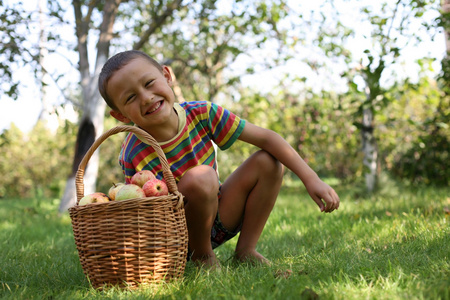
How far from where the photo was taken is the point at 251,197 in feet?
7.20

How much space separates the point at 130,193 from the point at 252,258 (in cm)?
77

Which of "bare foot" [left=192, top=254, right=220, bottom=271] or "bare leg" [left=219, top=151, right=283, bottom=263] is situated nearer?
"bare foot" [left=192, top=254, right=220, bottom=271]

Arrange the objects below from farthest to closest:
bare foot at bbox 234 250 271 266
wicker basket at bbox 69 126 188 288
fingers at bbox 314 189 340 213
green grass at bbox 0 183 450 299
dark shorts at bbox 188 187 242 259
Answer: dark shorts at bbox 188 187 242 259 < bare foot at bbox 234 250 271 266 < fingers at bbox 314 189 340 213 < wicker basket at bbox 69 126 188 288 < green grass at bbox 0 183 450 299

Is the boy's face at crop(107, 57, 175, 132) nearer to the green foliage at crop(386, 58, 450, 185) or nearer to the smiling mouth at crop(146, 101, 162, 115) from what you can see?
the smiling mouth at crop(146, 101, 162, 115)

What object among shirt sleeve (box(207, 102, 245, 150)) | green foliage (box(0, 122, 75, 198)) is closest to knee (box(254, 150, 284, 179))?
shirt sleeve (box(207, 102, 245, 150))

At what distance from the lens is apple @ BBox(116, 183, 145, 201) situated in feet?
5.77

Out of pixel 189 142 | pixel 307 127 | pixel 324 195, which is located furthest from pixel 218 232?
pixel 307 127

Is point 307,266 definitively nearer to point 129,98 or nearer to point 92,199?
point 92,199

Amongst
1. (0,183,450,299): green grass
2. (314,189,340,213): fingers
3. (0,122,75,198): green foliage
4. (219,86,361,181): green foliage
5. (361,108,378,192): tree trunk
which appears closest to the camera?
(0,183,450,299): green grass

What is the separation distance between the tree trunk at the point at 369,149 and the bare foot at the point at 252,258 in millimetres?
3163

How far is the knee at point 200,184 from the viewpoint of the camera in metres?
1.87

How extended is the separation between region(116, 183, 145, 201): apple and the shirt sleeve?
2.00 feet

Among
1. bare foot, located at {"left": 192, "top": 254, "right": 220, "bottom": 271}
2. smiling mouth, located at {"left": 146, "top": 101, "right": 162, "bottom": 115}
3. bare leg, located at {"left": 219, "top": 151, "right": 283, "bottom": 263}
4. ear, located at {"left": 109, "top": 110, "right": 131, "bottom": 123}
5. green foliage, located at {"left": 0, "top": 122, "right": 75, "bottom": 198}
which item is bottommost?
green foliage, located at {"left": 0, "top": 122, "right": 75, "bottom": 198}

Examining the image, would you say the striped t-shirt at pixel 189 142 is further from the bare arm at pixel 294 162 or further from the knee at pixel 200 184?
the knee at pixel 200 184
